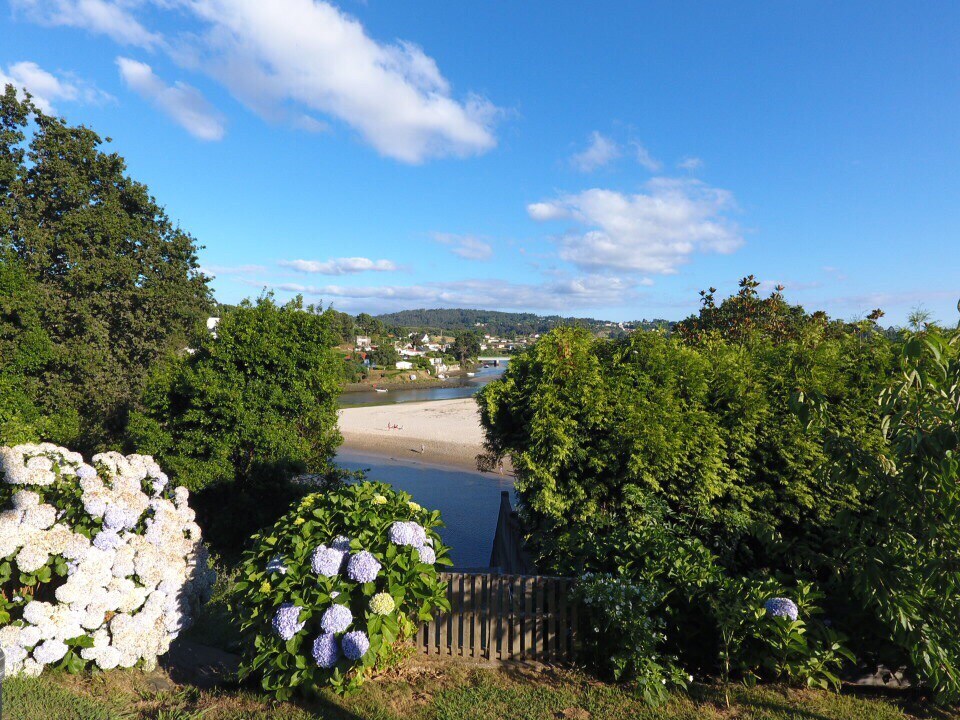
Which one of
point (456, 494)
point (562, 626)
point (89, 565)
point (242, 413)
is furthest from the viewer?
point (456, 494)

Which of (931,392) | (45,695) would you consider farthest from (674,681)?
(45,695)

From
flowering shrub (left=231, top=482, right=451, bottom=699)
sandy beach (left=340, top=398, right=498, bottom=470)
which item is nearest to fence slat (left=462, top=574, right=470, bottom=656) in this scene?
flowering shrub (left=231, top=482, right=451, bottom=699)

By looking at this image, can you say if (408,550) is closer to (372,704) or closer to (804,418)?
(372,704)

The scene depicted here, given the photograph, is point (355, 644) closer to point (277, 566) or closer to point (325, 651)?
point (325, 651)

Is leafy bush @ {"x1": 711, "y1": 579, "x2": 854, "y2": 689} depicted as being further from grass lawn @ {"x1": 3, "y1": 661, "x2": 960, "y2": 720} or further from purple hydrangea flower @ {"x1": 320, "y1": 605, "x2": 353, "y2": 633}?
purple hydrangea flower @ {"x1": 320, "y1": 605, "x2": 353, "y2": 633}

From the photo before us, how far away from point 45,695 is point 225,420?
7469mm

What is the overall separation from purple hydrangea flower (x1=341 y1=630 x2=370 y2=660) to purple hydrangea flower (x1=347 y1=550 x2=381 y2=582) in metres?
0.37

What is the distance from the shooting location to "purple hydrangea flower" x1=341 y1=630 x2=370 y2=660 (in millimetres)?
3787

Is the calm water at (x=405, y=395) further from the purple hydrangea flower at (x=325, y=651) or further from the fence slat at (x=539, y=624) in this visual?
the purple hydrangea flower at (x=325, y=651)

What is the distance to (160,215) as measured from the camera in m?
18.4

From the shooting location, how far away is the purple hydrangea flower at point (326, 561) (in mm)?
3989

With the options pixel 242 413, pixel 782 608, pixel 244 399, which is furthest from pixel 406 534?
pixel 244 399

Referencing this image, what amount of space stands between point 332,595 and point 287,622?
14.0 inches

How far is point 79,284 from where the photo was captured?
1585 centimetres
